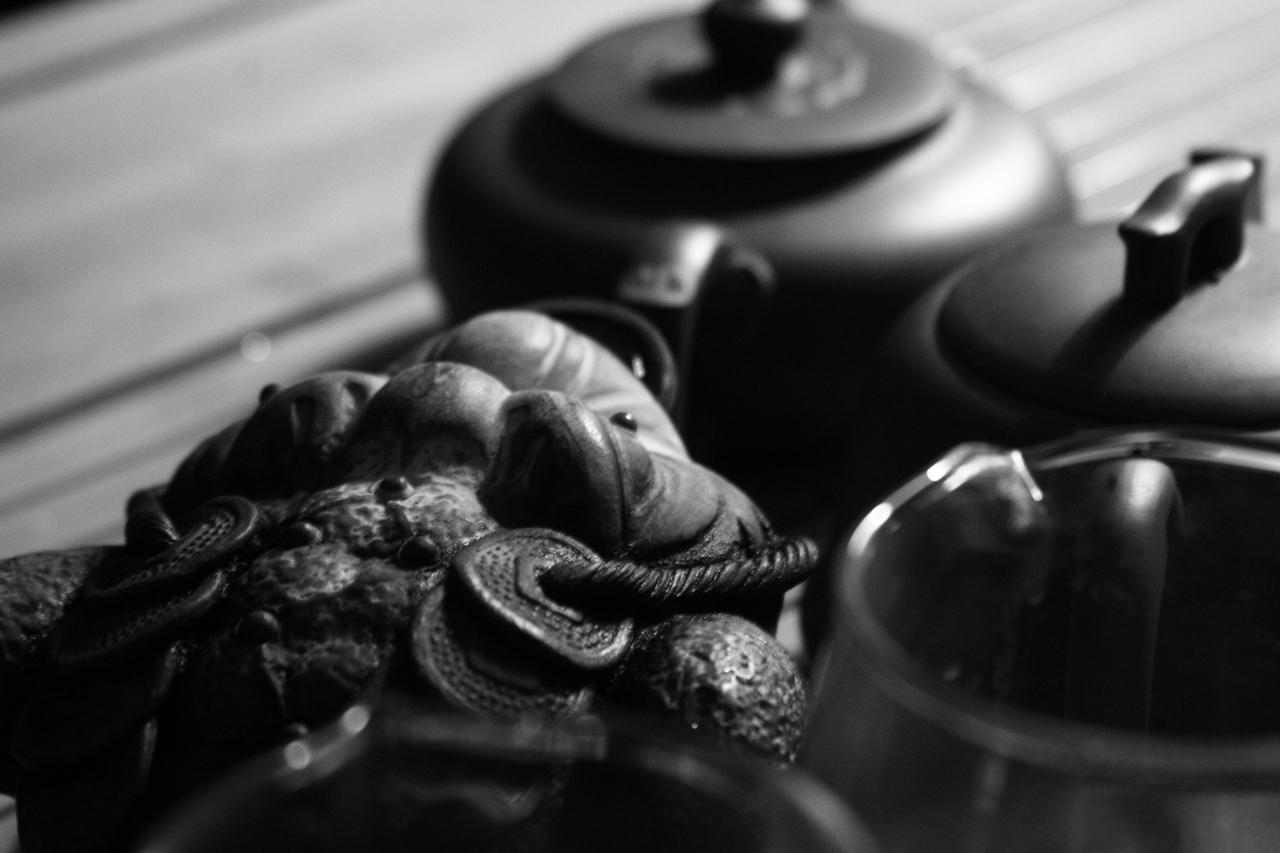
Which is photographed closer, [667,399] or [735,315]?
[667,399]

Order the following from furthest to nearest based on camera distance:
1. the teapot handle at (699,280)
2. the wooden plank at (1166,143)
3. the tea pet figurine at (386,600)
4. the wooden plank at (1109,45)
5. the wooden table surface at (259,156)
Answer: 1. the wooden plank at (1109,45)
2. the wooden plank at (1166,143)
3. the wooden table surface at (259,156)
4. the teapot handle at (699,280)
5. the tea pet figurine at (386,600)

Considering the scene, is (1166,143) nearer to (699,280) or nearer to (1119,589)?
(699,280)

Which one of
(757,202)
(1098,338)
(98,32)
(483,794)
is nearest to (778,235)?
(757,202)

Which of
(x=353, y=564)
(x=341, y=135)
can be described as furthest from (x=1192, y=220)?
(x=341, y=135)

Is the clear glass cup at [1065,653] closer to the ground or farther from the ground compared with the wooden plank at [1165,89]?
farther from the ground

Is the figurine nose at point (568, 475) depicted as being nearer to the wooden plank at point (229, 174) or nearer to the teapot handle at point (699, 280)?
the teapot handle at point (699, 280)

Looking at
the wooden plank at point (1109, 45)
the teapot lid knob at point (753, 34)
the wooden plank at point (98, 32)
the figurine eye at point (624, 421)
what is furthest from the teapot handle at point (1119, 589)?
the wooden plank at point (98, 32)

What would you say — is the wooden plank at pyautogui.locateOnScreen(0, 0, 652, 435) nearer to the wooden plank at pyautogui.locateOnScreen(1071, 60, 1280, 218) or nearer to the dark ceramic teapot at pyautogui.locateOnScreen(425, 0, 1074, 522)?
the dark ceramic teapot at pyautogui.locateOnScreen(425, 0, 1074, 522)

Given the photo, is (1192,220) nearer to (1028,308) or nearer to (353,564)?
(1028,308)
